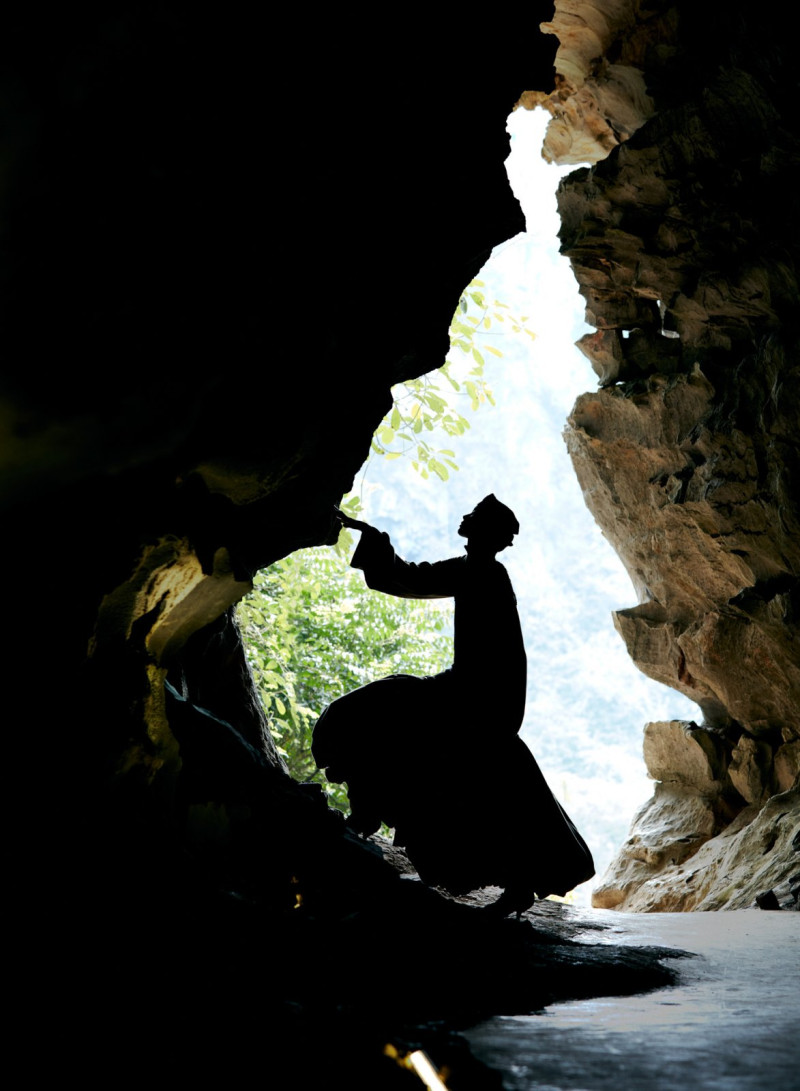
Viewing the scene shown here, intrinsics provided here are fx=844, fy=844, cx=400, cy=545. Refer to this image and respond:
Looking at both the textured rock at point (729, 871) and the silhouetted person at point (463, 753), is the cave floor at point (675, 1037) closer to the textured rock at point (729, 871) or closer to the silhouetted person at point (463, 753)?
the silhouetted person at point (463, 753)

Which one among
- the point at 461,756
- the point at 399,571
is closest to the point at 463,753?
the point at 461,756

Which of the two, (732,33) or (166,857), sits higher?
(732,33)

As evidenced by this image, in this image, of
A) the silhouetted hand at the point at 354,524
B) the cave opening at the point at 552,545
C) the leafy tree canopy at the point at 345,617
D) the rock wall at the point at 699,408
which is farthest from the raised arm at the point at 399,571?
the cave opening at the point at 552,545

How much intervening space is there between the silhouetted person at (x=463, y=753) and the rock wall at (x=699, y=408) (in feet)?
13.7

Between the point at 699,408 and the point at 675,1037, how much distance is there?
7.62m

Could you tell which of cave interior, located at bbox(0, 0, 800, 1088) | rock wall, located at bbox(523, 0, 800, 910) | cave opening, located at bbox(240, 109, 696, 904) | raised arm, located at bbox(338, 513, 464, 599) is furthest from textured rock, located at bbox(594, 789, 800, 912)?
cave opening, located at bbox(240, 109, 696, 904)

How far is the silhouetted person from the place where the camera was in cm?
450

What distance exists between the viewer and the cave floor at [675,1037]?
2100 millimetres

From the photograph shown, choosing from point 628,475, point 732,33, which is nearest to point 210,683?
point 628,475

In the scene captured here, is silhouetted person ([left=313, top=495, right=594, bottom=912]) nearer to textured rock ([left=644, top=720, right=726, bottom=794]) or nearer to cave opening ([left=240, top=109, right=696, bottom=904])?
textured rock ([left=644, top=720, right=726, bottom=794])

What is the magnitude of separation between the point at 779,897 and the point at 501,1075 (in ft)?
19.8

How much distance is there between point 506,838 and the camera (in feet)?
14.8

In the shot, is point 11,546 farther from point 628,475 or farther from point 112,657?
point 628,475

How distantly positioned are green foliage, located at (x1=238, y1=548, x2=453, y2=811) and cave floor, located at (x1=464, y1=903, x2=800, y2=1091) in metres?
6.38
